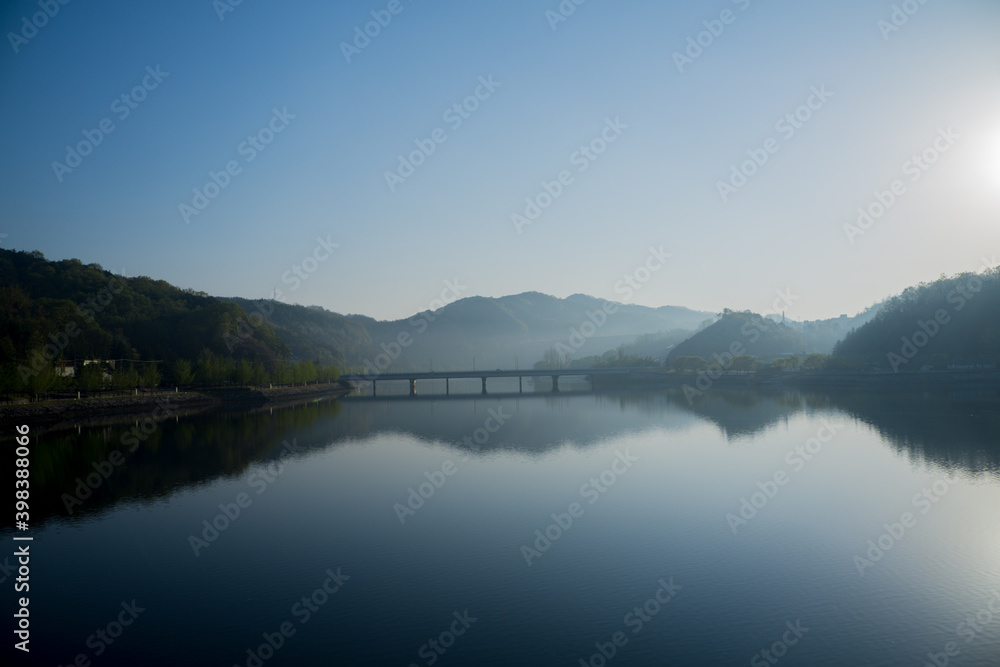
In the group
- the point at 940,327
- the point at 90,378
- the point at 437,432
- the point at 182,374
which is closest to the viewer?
the point at 437,432


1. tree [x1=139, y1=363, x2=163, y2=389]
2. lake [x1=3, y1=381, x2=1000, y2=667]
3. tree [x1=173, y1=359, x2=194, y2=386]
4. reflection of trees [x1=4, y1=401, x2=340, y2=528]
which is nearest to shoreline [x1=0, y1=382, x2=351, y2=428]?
tree [x1=139, y1=363, x2=163, y2=389]

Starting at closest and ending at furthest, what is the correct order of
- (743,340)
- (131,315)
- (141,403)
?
(141,403) → (131,315) → (743,340)

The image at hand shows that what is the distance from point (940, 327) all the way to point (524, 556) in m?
82.0

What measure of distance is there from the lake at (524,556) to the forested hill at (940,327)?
5142 centimetres

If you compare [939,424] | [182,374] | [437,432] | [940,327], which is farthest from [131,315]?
[940,327]

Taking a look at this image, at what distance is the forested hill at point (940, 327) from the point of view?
69688 mm

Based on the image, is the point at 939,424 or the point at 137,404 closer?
the point at 939,424

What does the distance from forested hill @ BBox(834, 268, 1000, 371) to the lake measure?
51416mm

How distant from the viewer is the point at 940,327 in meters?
74.9

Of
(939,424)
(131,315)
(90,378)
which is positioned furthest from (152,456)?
(131,315)

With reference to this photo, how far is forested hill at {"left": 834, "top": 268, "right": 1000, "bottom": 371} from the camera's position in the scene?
69688mm

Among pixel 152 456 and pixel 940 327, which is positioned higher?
pixel 940 327

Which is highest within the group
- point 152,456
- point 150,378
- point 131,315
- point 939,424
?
point 131,315

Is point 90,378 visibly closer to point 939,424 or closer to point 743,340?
point 939,424
